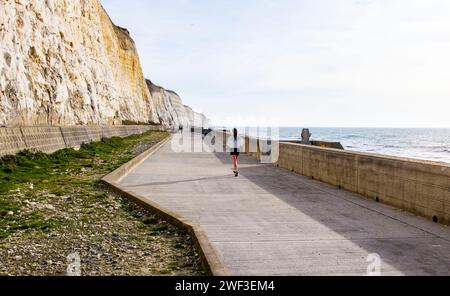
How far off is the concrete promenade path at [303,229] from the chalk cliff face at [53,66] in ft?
31.3

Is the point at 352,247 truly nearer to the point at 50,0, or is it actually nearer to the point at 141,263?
the point at 141,263

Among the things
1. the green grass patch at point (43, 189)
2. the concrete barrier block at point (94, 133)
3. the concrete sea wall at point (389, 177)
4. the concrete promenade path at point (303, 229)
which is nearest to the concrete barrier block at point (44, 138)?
the green grass patch at point (43, 189)

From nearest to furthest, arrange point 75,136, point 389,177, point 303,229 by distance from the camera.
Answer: point 303,229
point 389,177
point 75,136

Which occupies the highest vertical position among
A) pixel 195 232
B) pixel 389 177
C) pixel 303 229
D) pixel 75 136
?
pixel 75 136

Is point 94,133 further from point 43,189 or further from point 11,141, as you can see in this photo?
point 43,189

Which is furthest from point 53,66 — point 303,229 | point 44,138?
point 303,229

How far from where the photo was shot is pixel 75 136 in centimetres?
2614

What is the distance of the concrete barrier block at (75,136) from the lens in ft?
78.2

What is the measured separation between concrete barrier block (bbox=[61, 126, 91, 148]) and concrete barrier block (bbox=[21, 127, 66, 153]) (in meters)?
0.84

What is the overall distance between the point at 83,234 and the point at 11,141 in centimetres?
984

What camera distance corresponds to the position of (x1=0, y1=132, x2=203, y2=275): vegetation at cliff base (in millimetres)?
5918

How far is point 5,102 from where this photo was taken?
60.1 ft
